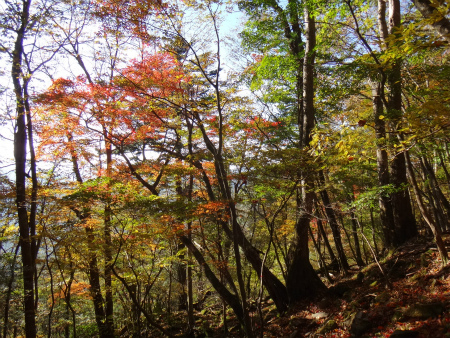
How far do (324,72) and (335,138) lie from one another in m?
4.82

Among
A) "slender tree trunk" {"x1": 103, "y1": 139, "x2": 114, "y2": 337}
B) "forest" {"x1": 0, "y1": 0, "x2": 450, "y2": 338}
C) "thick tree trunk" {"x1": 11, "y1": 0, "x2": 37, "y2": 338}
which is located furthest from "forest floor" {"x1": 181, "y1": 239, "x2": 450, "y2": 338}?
→ "thick tree trunk" {"x1": 11, "y1": 0, "x2": 37, "y2": 338}

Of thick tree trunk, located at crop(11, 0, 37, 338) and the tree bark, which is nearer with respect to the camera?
the tree bark

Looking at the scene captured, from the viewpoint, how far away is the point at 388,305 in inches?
196

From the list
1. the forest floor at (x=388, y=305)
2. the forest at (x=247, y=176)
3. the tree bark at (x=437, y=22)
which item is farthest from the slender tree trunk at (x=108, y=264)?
the tree bark at (x=437, y=22)

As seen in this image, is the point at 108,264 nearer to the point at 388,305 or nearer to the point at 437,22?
the point at 388,305

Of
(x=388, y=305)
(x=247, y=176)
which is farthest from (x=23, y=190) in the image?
(x=388, y=305)

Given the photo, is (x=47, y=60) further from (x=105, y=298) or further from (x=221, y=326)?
(x=221, y=326)

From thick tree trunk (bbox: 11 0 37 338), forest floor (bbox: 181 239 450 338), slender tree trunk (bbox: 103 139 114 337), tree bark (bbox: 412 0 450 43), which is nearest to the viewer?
tree bark (bbox: 412 0 450 43)

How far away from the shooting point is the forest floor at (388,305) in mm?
4074

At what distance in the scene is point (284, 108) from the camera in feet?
35.3

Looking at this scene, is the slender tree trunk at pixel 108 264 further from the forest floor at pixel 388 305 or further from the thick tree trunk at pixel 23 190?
the forest floor at pixel 388 305

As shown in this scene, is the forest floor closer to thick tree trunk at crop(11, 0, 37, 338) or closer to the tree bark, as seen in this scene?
the tree bark

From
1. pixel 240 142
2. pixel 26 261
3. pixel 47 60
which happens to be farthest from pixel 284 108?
pixel 26 261

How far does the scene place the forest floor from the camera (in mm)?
4074
